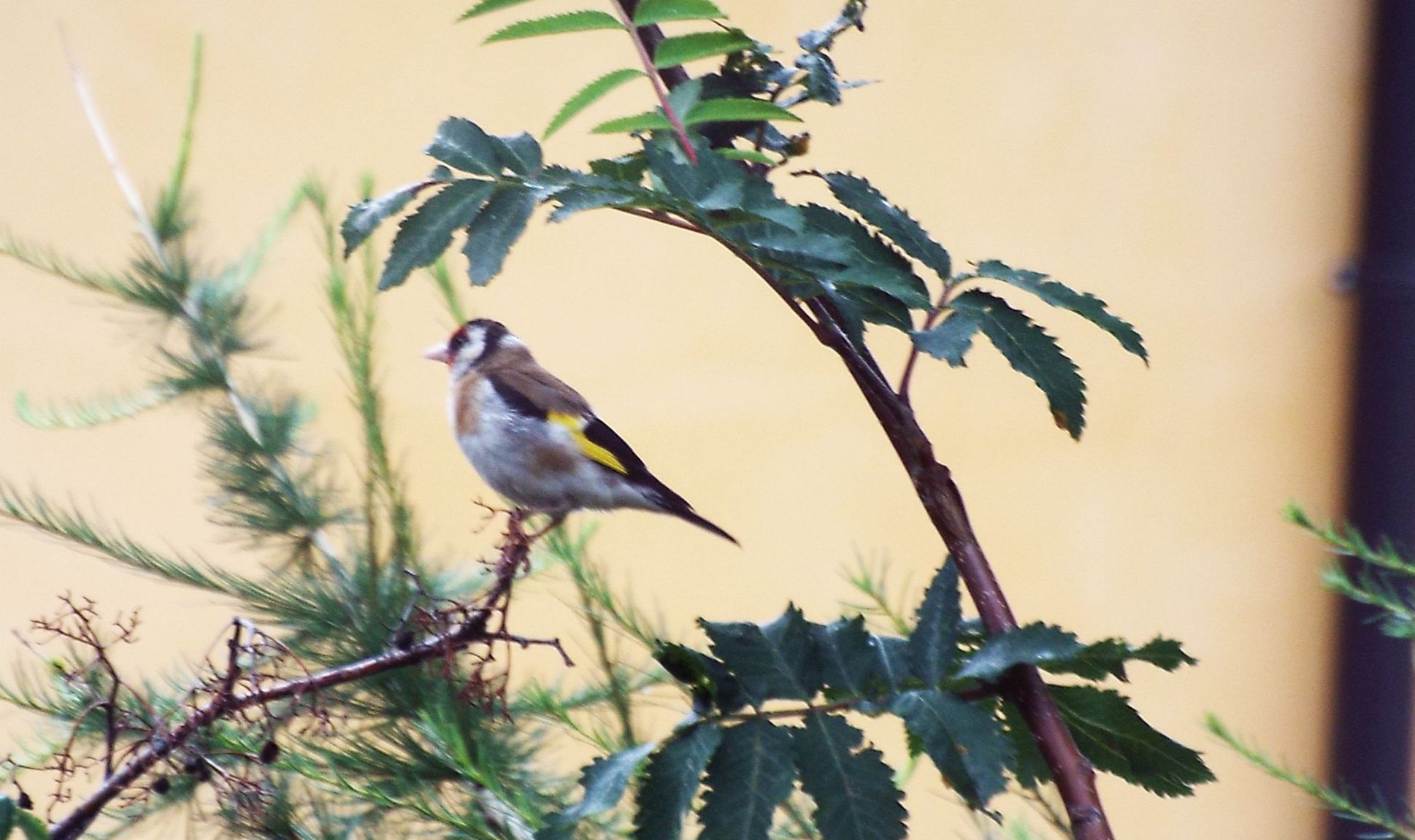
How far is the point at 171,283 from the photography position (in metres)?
0.84

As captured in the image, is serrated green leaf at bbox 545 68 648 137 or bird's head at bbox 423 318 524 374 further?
bird's head at bbox 423 318 524 374

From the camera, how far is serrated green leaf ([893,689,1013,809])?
38 centimetres

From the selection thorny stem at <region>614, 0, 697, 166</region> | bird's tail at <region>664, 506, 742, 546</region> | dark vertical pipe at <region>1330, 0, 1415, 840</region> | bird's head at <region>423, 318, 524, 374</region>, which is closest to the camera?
thorny stem at <region>614, 0, 697, 166</region>

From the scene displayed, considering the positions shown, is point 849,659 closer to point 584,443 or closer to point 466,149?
point 466,149

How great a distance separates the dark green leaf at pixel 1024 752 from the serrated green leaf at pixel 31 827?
1.00ft

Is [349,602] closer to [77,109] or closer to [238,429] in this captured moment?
[238,429]

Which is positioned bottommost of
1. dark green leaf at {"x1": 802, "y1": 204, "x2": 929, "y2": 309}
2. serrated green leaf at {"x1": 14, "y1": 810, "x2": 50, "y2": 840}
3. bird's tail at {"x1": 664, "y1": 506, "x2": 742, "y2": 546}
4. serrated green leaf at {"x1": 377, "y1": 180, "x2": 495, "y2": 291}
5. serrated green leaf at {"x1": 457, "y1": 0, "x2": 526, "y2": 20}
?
serrated green leaf at {"x1": 14, "y1": 810, "x2": 50, "y2": 840}

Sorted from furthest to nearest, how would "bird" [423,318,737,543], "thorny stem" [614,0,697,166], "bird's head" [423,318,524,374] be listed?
1. "bird's head" [423,318,524,374]
2. "bird" [423,318,737,543]
3. "thorny stem" [614,0,697,166]

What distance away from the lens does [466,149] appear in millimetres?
457

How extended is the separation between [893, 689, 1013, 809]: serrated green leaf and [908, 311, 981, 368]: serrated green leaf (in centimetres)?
11

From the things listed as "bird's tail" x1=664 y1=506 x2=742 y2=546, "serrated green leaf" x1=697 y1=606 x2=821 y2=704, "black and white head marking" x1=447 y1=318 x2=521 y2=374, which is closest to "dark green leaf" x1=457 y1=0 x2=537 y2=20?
"serrated green leaf" x1=697 y1=606 x2=821 y2=704

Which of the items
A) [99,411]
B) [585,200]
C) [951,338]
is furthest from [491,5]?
[99,411]

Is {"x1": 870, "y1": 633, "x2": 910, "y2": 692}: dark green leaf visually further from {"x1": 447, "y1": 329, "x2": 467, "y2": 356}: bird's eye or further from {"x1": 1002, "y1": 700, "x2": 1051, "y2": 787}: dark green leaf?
{"x1": 447, "y1": 329, "x2": 467, "y2": 356}: bird's eye

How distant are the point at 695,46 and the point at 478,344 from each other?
0.65 m
